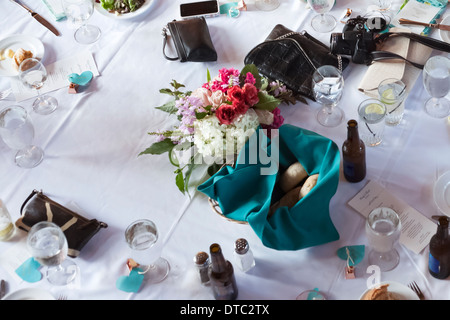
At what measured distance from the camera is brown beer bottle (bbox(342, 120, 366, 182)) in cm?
177

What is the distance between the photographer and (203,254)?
1659 mm

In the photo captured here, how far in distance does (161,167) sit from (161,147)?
4.3 inches

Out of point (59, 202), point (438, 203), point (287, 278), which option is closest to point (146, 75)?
point (59, 202)

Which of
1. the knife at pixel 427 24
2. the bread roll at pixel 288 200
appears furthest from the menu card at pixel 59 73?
the knife at pixel 427 24

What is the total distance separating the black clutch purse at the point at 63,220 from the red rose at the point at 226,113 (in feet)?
1.75

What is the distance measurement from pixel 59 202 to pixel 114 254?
31 cm

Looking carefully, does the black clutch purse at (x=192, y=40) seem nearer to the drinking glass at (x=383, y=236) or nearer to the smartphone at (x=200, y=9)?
the smartphone at (x=200, y=9)

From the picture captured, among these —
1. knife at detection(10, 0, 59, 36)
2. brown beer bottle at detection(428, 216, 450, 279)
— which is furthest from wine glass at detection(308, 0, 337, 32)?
knife at detection(10, 0, 59, 36)

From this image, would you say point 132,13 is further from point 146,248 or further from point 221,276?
point 221,276

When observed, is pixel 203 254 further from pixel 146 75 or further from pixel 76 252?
pixel 146 75

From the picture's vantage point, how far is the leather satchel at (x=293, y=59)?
211 centimetres

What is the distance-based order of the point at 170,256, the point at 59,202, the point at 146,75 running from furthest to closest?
the point at 146,75 → the point at 59,202 → the point at 170,256

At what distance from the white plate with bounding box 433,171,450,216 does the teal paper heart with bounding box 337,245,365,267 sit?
280 mm

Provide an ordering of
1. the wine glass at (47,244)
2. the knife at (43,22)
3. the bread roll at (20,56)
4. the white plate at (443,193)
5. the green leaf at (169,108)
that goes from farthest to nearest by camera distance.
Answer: the knife at (43,22) → the bread roll at (20,56) → the green leaf at (169,108) → the white plate at (443,193) → the wine glass at (47,244)
